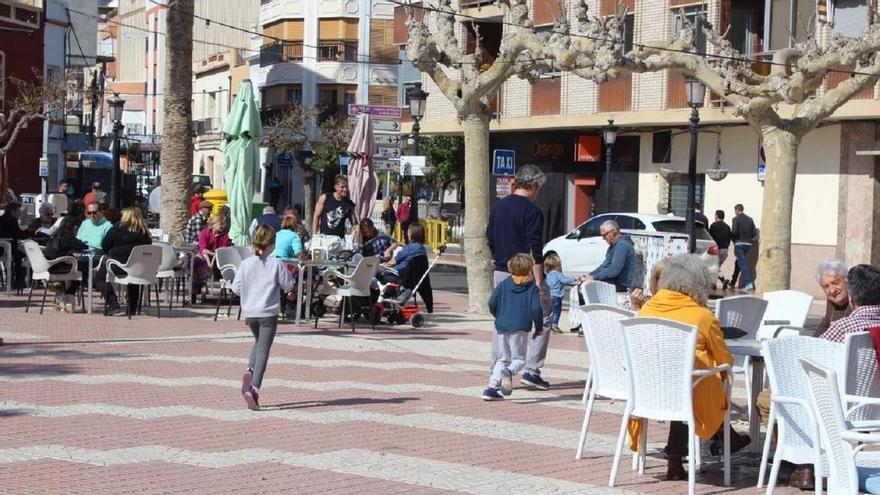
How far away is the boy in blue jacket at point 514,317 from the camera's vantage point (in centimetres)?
1200

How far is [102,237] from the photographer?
18891mm

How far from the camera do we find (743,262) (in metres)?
32.2

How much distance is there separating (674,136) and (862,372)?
29.4m

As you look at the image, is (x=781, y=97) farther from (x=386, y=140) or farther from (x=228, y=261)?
(x=386, y=140)

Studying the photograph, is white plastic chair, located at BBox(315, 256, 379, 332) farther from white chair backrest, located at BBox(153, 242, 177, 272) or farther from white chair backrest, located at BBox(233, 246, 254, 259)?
white chair backrest, located at BBox(153, 242, 177, 272)

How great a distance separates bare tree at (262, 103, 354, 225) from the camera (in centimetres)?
6244

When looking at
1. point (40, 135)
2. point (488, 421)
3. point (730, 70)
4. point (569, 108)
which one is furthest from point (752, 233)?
point (40, 135)

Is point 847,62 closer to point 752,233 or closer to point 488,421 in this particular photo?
point 488,421

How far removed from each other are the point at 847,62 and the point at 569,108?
67.1 ft

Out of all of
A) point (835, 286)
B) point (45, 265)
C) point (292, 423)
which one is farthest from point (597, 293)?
point (45, 265)

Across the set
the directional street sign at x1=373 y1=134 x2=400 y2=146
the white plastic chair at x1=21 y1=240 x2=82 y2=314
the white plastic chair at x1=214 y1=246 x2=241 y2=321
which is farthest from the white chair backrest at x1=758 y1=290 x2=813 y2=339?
the directional street sign at x1=373 y1=134 x2=400 y2=146

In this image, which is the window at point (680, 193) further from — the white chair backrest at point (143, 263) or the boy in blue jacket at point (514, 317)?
the boy in blue jacket at point (514, 317)

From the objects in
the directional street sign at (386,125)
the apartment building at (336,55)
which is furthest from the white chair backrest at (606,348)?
the apartment building at (336,55)

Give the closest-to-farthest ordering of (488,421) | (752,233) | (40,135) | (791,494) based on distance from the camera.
A: (791,494)
(488,421)
(752,233)
(40,135)
